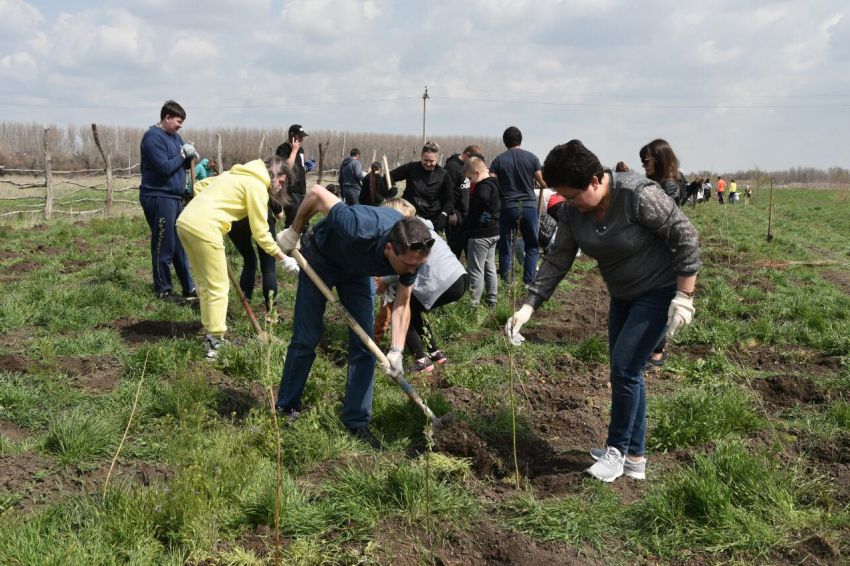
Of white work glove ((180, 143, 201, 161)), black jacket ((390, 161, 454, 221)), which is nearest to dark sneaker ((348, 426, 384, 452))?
black jacket ((390, 161, 454, 221))

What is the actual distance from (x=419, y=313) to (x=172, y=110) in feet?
11.8

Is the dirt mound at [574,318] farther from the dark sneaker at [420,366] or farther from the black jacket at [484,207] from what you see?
the dark sneaker at [420,366]

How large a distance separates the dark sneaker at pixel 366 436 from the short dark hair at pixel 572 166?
6.45 feet

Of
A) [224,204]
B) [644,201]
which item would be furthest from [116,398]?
[644,201]

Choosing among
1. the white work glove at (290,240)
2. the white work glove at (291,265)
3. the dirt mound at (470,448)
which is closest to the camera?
the dirt mound at (470,448)

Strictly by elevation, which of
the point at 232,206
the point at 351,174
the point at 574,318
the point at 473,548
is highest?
the point at 351,174

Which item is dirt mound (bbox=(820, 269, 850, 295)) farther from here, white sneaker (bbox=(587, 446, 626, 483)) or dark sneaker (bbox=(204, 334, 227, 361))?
dark sneaker (bbox=(204, 334, 227, 361))

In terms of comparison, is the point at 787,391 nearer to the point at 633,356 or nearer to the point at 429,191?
the point at 633,356

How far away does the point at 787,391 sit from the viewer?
191 inches

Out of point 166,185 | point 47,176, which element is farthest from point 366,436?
point 47,176

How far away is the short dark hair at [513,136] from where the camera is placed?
761cm

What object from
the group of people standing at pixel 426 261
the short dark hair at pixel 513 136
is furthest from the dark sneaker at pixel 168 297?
the short dark hair at pixel 513 136

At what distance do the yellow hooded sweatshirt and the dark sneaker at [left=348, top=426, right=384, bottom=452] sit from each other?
1592 millimetres

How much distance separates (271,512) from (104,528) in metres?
0.74
